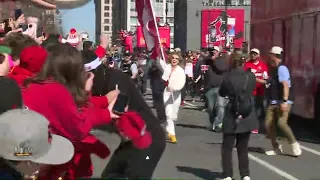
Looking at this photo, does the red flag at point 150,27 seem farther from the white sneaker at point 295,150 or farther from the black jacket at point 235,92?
the black jacket at point 235,92

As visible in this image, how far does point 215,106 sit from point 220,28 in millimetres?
32445

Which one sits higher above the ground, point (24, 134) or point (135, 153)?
point (24, 134)

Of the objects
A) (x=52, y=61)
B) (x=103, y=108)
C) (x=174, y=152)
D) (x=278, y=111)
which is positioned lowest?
(x=174, y=152)

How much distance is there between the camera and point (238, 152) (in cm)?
907

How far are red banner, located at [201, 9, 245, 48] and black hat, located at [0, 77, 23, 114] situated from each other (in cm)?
3209

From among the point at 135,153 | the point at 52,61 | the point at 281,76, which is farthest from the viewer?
the point at 281,76

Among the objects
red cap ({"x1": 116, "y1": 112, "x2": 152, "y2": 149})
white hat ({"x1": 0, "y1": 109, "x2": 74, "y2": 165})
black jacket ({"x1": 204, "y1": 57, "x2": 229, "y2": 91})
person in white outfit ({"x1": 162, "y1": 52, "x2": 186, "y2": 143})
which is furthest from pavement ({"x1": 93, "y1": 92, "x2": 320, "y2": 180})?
white hat ({"x1": 0, "y1": 109, "x2": 74, "y2": 165})

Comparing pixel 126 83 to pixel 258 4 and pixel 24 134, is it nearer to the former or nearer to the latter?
pixel 24 134

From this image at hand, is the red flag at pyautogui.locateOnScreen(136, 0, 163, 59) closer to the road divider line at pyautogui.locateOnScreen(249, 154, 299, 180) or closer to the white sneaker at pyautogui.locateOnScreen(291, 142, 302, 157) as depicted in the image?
the road divider line at pyautogui.locateOnScreen(249, 154, 299, 180)

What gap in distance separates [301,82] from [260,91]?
0.91 meters

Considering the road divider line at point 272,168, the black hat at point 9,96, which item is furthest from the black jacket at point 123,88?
the road divider line at point 272,168

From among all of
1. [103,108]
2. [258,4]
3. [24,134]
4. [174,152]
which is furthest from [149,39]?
[24,134]

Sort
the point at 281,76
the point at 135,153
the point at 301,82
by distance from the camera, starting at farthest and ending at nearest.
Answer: the point at 301,82, the point at 281,76, the point at 135,153

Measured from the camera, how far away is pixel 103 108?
4.32 m
